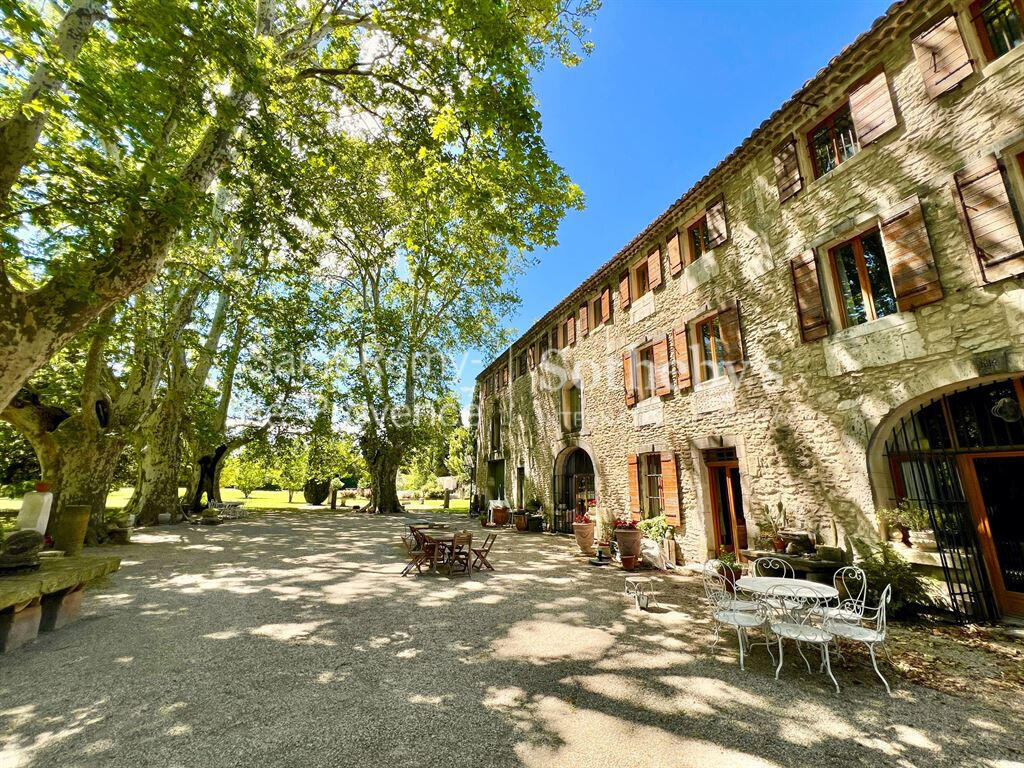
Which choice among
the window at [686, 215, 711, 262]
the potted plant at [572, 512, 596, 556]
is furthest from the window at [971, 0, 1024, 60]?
the potted plant at [572, 512, 596, 556]

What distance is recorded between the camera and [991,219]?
4.95 m

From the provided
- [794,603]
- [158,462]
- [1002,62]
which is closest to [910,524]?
[794,603]

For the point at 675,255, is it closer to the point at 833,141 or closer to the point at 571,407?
the point at 833,141

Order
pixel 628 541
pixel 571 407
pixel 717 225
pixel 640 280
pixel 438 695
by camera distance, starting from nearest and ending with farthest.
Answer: pixel 438 695 → pixel 717 225 → pixel 628 541 → pixel 640 280 → pixel 571 407

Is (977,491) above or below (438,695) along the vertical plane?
above

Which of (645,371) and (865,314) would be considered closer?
(865,314)

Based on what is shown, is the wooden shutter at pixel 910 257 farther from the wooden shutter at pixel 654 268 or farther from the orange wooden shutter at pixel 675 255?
the wooden shutter at pixel 654 268

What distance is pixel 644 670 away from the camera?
421cm

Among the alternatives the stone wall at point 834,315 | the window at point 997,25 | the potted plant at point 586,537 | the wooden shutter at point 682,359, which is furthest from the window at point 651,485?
the window at point 997,25

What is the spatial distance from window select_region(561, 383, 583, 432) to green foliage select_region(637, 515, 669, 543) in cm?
476

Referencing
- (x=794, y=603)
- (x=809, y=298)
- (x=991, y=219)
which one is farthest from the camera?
(x=809, y=298)

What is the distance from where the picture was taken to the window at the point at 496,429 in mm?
20672

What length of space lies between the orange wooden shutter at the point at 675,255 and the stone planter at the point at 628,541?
6100 mm

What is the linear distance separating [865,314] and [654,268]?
5.08 meters
